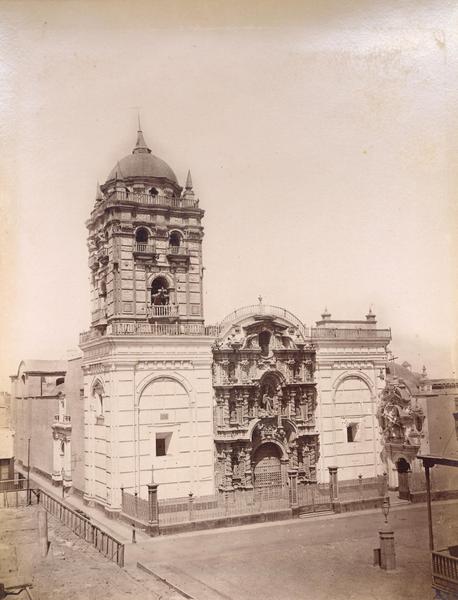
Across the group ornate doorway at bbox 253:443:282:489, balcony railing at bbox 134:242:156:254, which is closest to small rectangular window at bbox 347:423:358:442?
ornate doorway at bbox 253:443:282:489

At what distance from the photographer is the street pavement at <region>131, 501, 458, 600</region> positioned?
1491cm

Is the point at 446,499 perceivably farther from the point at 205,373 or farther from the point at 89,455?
the point at 89,455

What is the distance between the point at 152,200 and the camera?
23781 mm

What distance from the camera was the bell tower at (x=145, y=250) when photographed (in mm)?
23047

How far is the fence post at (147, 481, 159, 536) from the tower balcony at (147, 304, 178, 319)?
6.10 m

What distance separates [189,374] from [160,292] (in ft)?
10.7

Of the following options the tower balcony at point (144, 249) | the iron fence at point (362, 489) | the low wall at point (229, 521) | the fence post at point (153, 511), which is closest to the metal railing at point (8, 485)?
the fence post at point (153, 511)

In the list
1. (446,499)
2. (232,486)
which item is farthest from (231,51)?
(232,486)

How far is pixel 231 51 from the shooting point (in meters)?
14.5

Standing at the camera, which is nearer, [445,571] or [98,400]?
[445,571]

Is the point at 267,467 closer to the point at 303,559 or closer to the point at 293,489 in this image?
the point at 293,489

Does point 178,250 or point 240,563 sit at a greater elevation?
point 178,250

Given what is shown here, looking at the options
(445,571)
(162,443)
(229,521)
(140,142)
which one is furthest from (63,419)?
(445,571)

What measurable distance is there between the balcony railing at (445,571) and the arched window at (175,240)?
14547mm
